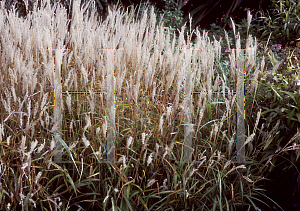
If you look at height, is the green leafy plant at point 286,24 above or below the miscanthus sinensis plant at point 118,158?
above

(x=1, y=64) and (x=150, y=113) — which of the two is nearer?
(x=150, y=113)

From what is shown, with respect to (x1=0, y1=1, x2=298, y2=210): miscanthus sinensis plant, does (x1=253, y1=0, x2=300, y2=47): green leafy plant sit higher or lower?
higher

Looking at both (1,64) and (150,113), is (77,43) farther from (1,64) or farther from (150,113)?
(150,113)

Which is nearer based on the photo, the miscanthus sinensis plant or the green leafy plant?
the miscanthus sinensis plant

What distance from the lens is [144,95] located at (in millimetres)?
1896

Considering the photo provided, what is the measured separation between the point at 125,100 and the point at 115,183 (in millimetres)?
617

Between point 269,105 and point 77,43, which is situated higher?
point 77,43

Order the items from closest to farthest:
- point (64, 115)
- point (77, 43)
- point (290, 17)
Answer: point (64, 115)
point (77, 43)
point (290, 17)

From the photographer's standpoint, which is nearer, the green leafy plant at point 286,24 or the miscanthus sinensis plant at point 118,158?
the miscanthus sinensis plant at point 118,158

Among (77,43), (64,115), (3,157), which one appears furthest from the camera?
(77,43)

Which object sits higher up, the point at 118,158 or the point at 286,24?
the point at 286,24

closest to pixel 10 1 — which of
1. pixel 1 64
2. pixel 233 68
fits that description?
pixel 1 64

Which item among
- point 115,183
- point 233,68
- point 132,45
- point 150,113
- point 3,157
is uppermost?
point 132,45

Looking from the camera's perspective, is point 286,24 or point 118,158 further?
point 286,24
